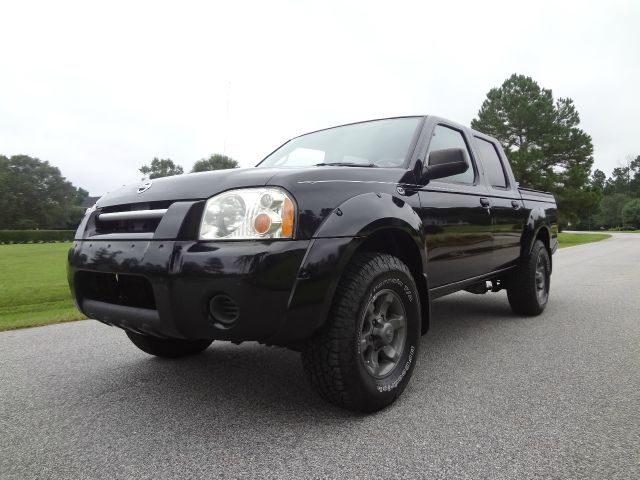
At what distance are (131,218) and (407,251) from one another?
156 cm

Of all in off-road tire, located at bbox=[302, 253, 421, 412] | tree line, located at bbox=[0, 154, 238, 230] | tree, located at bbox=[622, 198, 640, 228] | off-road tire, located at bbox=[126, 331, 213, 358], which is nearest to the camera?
off-road tire, located at bbox=[302, 253, 421, 412]

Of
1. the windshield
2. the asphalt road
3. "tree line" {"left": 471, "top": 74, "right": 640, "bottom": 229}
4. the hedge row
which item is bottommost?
the hedge row

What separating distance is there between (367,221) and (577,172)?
112ft

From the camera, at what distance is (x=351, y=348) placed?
6.82ft

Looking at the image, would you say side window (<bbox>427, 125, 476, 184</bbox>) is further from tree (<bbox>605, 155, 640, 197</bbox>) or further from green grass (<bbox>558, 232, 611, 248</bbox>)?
tree (<bbox>605, 155, 640, 197</bbox>)

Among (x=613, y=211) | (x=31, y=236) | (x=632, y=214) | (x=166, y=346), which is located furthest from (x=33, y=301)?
(x=613, y=211)

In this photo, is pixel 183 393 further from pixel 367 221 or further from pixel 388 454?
pixel 367 221

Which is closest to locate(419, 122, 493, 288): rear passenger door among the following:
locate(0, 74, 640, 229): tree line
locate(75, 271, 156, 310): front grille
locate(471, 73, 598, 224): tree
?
locate(75, 271, 156, 310): front grille

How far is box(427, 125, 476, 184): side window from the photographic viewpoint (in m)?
3.23

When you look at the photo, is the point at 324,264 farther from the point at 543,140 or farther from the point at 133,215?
the point at 543,140

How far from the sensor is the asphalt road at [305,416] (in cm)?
176

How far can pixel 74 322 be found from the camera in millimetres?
4832

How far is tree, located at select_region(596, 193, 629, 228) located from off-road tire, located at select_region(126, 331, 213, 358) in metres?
108

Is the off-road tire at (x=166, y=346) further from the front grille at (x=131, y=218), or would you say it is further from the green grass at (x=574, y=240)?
the green grass at (x=574, y=240)
